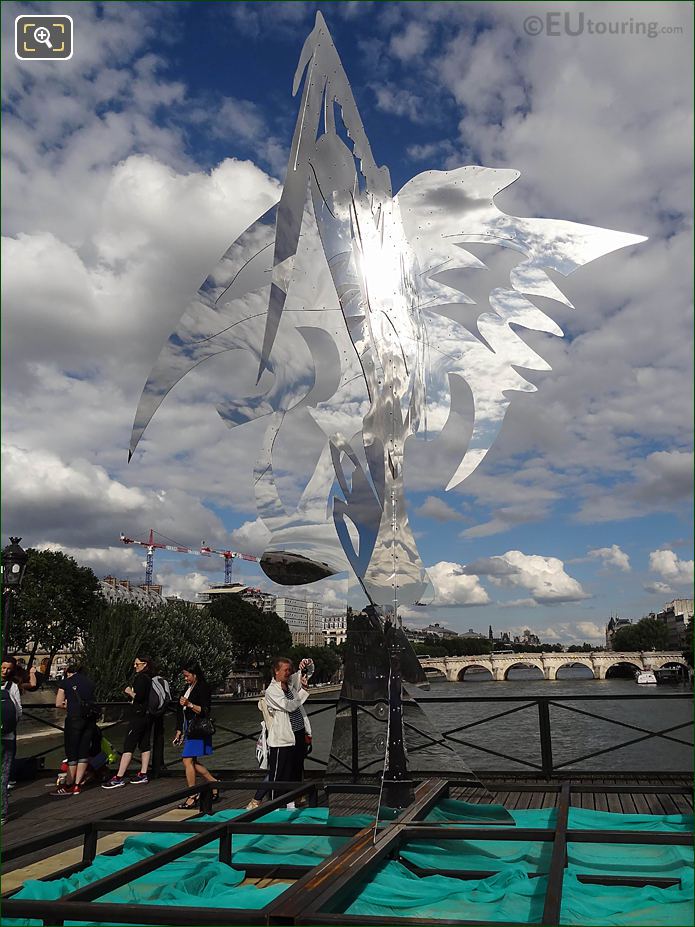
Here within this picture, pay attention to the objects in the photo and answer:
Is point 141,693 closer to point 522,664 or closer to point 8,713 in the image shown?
point 8,713

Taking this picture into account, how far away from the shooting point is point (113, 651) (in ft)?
108

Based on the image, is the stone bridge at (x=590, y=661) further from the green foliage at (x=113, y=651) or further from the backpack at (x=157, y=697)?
the backpack at (x=157, y=697)

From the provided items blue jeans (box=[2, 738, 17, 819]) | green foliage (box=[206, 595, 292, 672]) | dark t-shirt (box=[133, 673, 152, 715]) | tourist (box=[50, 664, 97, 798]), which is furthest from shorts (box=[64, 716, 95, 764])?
green foliage (box=[206, 595, 292, 672])


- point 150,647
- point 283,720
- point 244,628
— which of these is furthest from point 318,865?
point 244,628

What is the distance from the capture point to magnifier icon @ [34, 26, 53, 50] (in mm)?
3564

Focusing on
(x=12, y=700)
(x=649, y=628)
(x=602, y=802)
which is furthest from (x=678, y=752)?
(x=649, y=628)

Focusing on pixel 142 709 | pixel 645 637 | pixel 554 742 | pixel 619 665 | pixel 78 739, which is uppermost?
pixel 142 709

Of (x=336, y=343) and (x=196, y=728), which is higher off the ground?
(x=336, y=343)

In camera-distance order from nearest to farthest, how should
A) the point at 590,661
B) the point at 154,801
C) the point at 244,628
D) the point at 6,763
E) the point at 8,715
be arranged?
the point at 154,801
the point at 6,763
the point at 8,715
the point at 244,628
the point at 590,661

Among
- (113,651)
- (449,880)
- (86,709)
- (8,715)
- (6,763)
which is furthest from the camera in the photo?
(113,651)

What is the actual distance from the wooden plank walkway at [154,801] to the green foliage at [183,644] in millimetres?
23687

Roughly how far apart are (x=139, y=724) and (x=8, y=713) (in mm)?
1421

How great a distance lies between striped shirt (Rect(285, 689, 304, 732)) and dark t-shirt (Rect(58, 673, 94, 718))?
2.60 m

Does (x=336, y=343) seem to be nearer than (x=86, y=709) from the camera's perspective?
Yes
